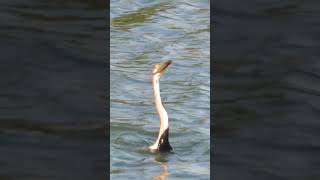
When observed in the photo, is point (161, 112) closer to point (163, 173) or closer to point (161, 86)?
point (163, 173)

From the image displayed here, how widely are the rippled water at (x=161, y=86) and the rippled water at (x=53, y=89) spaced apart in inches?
7.2

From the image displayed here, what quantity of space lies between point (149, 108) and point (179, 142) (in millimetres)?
1441

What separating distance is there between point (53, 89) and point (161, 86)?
115 centimetres

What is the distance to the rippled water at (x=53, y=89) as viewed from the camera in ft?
47.4

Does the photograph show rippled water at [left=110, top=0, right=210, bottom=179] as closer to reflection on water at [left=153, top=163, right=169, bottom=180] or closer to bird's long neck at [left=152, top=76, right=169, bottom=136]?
reflection on water at [left=153, top=163, right=169, bottom=180]

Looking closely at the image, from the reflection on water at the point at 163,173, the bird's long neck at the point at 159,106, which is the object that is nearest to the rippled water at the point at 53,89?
the reflection on water at the point at 163,173

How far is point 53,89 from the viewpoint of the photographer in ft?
54.6

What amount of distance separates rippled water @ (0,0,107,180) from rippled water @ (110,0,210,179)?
18 cm

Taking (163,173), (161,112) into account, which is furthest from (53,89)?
(163,173)

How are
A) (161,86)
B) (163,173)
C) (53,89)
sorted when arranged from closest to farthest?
(163,173), (53,89), (161,86)

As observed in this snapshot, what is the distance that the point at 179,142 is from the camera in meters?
14.9
